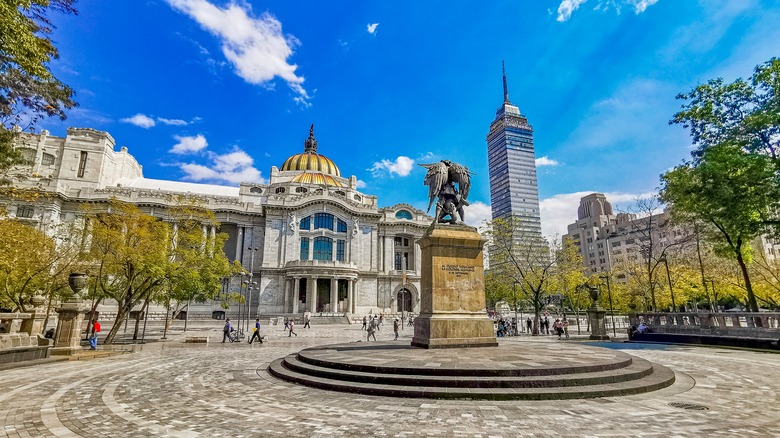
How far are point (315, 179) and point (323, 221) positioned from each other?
14.5 meters

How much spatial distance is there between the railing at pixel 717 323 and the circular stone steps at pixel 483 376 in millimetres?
11326

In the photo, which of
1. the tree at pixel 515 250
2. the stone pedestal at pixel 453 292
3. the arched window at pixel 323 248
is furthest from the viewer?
the arched window at pixel 323 248

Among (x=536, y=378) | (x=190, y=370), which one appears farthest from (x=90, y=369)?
(x=536, y=378)

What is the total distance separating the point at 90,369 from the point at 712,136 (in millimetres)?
30480

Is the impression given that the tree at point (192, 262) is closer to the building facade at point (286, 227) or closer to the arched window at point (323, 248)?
the building facade at point (286, 227)

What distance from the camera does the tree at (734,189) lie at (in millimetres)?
18203

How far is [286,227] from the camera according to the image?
56656 millimetres

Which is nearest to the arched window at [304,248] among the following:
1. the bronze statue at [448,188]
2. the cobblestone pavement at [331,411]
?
the bronze statue at [448,188]

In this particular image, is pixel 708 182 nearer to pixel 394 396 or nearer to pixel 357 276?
pixel 394 396

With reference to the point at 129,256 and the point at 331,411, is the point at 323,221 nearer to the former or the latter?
the point at 129,256

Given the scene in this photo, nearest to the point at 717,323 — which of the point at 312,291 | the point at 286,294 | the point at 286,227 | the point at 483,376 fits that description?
the point at 483,376

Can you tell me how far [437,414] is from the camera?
6.45 m

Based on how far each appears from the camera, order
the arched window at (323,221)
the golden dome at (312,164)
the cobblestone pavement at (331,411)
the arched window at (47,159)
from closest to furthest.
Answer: the cobblestone pavement at (331,411)
the arched window at (47,159)
the arched window at (323,221)
the golden dome at (312,164)

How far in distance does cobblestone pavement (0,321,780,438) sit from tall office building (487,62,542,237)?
144323 mm
